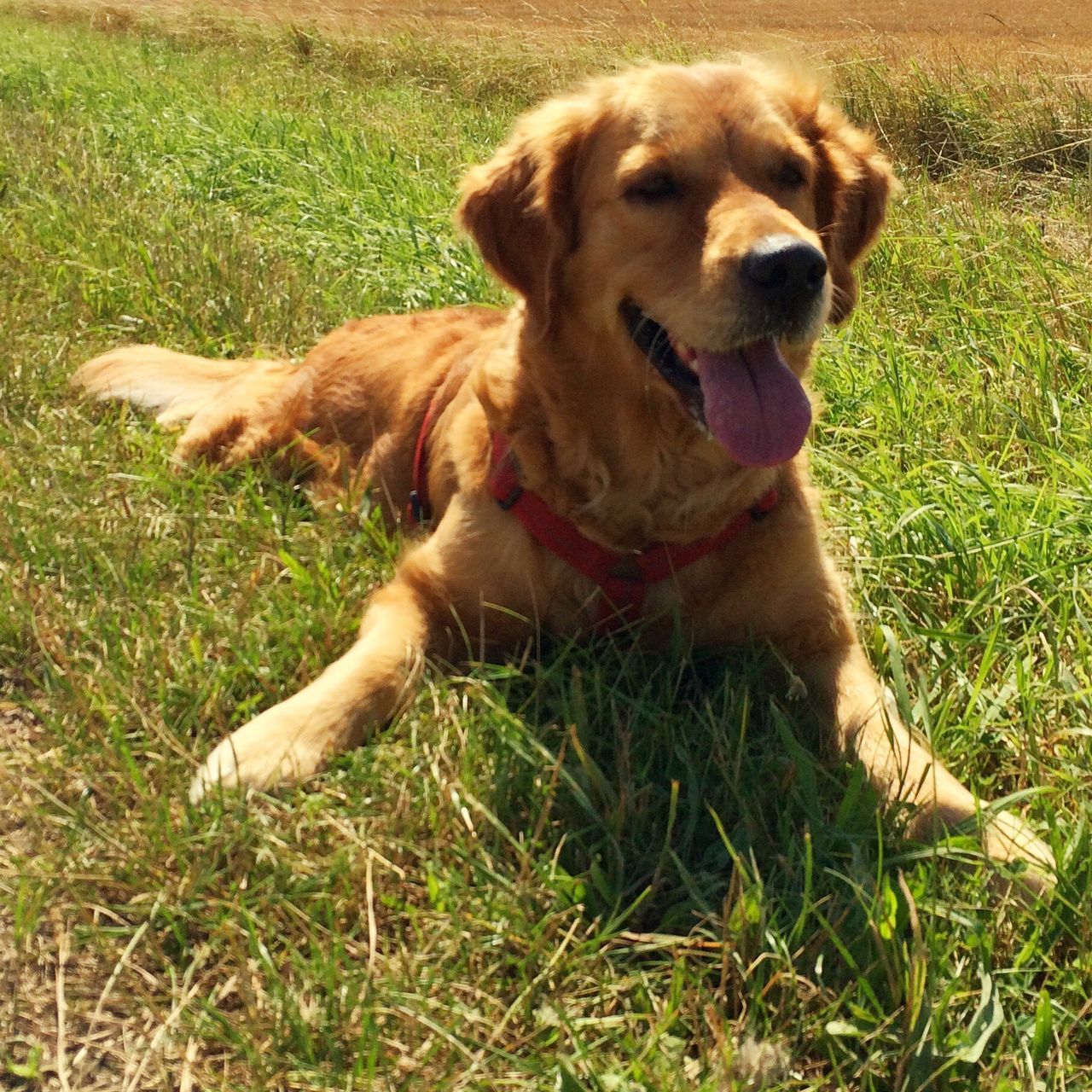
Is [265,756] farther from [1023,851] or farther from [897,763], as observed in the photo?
[1023,851]

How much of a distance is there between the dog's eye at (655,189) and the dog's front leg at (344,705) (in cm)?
98

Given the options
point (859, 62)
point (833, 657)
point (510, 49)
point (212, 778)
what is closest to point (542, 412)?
point (833, 657)

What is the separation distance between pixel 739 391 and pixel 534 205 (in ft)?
2.27

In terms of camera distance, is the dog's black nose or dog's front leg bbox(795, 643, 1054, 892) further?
the dog's black nose

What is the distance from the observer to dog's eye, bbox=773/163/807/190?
8.57 ft

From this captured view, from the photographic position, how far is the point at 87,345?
4234 millimetres

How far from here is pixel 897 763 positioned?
1973 millimetres

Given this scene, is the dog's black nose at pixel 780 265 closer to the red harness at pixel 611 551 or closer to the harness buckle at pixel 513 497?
the red harness at pixel 611 551

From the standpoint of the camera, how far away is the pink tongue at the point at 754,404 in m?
2.39

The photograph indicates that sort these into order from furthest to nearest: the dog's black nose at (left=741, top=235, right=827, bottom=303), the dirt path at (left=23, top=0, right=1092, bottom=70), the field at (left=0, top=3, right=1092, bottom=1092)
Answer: the dirt path at (left=23, top=0, right=1092, bottom=70), the dog's black nose at (left=741, top=235, right=827, bottom=303), the field at (left=0, top=3, right=1092, bottom=1092)

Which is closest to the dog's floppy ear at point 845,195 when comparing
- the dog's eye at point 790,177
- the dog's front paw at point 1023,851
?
the dog's eye at point 790,177

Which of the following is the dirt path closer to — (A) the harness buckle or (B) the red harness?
(B) the red harness

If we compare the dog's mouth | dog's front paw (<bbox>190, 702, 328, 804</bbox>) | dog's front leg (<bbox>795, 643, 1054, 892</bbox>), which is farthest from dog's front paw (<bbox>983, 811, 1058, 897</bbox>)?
dog's front paw (<bbox>190, 702, 328, 804</bbox>)

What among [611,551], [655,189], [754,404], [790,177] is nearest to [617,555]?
[611,551]
